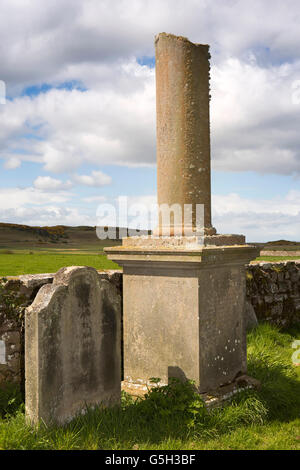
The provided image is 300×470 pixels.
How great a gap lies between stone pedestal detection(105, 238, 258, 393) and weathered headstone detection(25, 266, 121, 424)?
1.90ft

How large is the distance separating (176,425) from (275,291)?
211 inches

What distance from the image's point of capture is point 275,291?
896 centimetres

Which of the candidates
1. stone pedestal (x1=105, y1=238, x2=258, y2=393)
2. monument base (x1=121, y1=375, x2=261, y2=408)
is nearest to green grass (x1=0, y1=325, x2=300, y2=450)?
monument base (x1=121, y1=375, x2=261, y2=408)

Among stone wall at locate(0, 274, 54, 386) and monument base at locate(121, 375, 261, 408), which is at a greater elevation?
stone wall at locate(0, 274, 54, 386)

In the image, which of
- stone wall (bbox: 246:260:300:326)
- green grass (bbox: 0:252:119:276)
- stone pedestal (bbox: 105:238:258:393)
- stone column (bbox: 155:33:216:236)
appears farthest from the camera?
stone wall (bbox: 246:260:300:326)

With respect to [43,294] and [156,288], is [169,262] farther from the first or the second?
[43,294]

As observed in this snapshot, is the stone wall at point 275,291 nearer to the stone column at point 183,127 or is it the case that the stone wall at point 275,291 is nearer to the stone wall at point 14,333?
the stone column at point 183,127

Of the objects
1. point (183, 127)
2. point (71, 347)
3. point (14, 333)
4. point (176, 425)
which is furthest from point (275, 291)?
point (71, 347)

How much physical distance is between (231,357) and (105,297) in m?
1.77

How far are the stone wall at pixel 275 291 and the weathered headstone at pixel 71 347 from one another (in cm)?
445

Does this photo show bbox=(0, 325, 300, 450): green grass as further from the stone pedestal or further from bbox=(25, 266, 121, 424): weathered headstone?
the stone pedestal

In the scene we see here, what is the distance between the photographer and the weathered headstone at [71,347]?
3.86 m

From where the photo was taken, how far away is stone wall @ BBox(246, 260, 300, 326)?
855 cm
